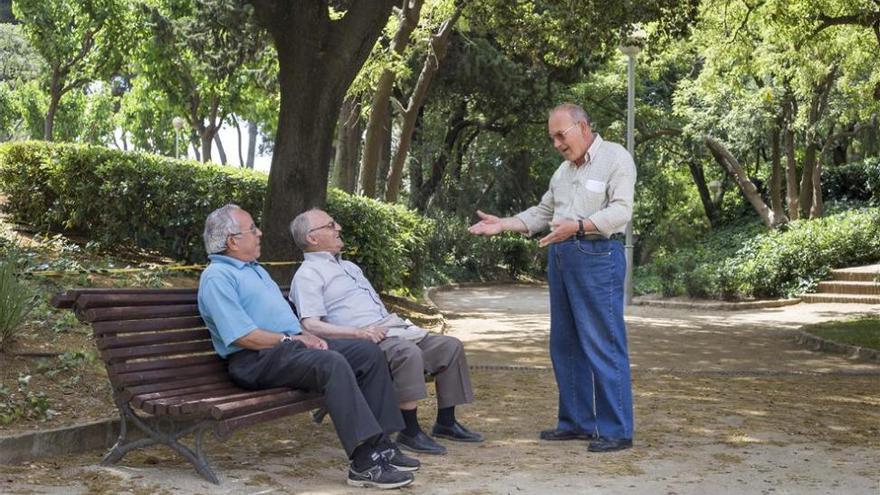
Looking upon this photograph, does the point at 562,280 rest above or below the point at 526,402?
above

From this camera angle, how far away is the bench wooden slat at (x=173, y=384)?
5.73 metres

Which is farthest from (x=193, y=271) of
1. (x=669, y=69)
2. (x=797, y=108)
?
(x=669, y=69)

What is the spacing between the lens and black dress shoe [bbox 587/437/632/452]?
6730mm

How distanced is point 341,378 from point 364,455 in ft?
1.31

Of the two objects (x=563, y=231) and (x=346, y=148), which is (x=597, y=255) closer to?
(x=563, y=231)

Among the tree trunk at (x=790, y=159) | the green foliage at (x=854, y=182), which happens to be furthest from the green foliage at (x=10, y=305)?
the green foliage at (x=854, y=182)

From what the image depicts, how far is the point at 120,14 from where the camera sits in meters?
34.8

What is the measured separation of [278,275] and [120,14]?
83.8 feet

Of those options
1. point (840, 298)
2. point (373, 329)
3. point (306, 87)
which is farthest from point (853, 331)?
point (373, 329)

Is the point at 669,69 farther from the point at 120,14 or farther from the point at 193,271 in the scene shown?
the point at 193,271

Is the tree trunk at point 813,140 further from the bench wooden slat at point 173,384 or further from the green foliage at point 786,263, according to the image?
the bench wooden slat at point 173,384

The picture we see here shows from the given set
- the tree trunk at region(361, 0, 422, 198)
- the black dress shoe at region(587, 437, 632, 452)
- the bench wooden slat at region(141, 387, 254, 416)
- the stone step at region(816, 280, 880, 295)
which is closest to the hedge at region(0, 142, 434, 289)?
the tree trunk at region(361, 0, 422, 198)

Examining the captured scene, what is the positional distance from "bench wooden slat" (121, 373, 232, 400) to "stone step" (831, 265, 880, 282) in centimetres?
2015

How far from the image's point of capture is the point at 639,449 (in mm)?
6867
